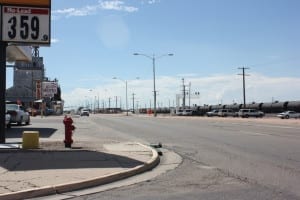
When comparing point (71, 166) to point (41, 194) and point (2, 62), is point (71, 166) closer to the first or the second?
point (41, 194)

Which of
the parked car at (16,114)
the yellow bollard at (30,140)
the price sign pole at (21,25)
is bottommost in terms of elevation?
the yellow bollard at (30,140)

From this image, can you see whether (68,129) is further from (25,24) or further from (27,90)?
(27,90)

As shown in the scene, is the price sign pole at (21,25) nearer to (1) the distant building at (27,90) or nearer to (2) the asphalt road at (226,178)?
(2) the asphalt road at (226,178)

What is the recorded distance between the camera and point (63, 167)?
44.4ft

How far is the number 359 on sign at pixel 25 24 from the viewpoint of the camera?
19297 millimetres

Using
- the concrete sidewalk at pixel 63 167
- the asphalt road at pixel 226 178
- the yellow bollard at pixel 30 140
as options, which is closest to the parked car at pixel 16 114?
the concrete sidewalk at pixel 63 167

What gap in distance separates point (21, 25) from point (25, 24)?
0.48 feet

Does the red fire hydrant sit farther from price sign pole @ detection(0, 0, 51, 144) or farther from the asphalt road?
the asphalt road

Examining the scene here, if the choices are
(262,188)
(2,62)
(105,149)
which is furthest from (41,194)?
(2,62)

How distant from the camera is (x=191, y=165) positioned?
609 inches

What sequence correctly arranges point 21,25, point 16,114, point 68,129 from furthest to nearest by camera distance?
point 16,114
point 21,25
point 68,129

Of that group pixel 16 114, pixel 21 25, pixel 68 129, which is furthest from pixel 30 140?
pixel 16 114

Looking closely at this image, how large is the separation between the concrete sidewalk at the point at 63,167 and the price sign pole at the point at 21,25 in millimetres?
3014

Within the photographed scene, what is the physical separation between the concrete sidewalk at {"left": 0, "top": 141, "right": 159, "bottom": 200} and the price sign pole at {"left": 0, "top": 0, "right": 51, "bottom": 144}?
301cm
